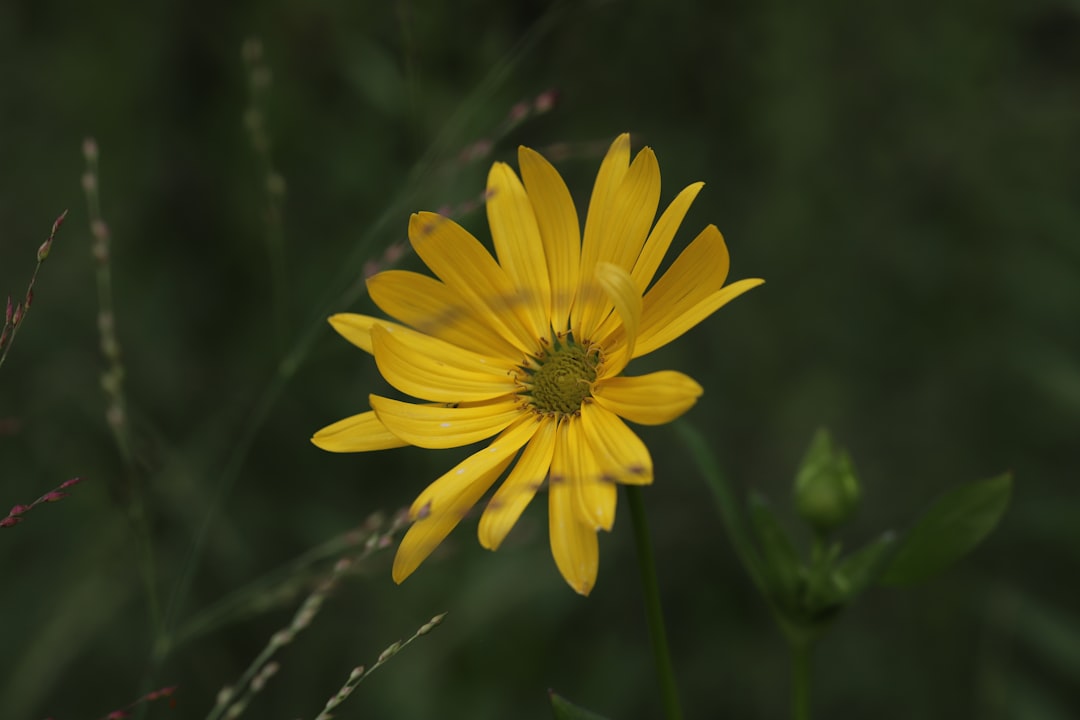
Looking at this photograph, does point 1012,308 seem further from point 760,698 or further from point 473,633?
point 473,633

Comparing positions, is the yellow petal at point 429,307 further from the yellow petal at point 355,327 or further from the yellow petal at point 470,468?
the yellow petal at point 470,468

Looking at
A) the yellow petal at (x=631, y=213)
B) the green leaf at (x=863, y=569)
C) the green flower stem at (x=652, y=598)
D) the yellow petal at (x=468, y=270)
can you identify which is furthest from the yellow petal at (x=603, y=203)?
the green leaf at (x=863, y=569)

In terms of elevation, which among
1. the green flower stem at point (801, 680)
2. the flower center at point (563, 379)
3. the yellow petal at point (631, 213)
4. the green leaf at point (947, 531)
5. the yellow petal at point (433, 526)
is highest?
the yellow petal at point (631, 213)

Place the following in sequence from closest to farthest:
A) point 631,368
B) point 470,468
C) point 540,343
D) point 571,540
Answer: point 571,540 → point 470,468 → point 540,343 → point 631,368

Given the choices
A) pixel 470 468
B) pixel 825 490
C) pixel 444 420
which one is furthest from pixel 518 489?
pixel 825 490

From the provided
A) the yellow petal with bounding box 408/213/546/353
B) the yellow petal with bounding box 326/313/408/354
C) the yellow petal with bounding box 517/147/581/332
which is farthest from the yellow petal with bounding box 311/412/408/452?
the yellow petal with bounding box 517/147/581/332

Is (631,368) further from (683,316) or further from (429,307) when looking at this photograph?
(683,316)
